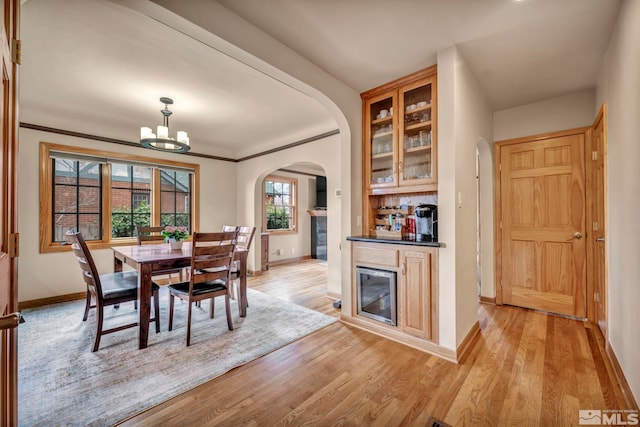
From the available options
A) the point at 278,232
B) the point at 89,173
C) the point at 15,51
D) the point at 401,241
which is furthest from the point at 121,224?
the point at 401,241

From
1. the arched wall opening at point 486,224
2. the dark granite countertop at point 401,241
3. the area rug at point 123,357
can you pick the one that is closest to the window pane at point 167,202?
the area rug at point 123,357

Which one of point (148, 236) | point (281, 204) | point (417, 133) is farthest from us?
point (281, 204)

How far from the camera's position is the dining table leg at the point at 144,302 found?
240cm

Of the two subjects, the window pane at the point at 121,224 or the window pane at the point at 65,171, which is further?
the window pane at the point at 121,224

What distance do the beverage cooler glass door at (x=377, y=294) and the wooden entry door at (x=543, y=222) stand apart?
1852 mm

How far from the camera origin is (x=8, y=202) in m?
1.04

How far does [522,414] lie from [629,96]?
205 centimetres

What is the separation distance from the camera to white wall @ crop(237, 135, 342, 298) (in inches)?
159

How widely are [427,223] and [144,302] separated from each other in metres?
2.60

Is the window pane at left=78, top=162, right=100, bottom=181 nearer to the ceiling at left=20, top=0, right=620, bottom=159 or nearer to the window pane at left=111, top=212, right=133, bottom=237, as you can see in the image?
the window pane at left=111, top=212, right=133, bottom=237

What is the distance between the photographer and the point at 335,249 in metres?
4.09

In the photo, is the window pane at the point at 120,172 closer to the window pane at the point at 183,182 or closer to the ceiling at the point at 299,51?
the window pane at the point at 183,182
